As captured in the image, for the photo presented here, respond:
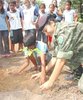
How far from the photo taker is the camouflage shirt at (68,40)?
411cm

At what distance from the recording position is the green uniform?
411 centimetres

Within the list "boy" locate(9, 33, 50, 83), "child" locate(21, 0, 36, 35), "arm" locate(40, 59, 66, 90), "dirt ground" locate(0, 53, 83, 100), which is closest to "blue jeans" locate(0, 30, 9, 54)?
"child" locate(21, 0, 36, 35)

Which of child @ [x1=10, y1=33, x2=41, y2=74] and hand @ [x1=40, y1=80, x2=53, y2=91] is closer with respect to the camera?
hand @ [x1=40, y1=80, x2=53, y2=91]

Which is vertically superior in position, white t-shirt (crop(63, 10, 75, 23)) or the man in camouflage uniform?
the man in camouflage uniform

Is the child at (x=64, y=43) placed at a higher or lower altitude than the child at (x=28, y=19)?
higher

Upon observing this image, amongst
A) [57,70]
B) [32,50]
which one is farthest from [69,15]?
[57,70]

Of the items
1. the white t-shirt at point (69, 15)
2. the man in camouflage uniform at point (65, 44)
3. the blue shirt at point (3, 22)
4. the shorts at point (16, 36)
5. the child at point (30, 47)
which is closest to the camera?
the man in camouflage uniform at point (65, 44)

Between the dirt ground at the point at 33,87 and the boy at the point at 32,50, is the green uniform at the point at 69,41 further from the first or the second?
the boy at the point at 32,50

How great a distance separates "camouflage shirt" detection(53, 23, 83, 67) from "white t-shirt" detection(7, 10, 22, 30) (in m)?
3.31

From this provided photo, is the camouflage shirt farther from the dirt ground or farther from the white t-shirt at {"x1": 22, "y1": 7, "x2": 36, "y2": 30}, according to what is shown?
the white t-shirt at {"x1": 22, "y1": 7, "x2": 36, "y2": 30}

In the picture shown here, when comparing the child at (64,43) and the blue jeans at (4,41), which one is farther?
the blue jeans at (4,41)

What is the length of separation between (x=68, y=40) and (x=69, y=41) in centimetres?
2

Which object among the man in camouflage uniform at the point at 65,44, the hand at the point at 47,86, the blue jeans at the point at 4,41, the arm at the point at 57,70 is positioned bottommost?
the blue jeans at the point at 4,41

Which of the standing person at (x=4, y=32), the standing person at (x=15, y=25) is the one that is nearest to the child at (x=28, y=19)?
the standing person at (x=15, y=25)
